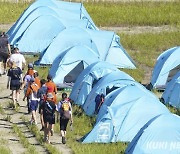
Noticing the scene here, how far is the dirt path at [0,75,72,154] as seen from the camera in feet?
70.1

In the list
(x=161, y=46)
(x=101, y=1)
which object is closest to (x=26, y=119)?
(x=161, y=46)

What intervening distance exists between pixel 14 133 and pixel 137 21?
22425mm

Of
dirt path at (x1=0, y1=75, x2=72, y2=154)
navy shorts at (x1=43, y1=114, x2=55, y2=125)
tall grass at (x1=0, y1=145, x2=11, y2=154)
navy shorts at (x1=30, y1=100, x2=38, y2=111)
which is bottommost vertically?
dirt path at (x1=0, y1=75, x2=72, y2=154)

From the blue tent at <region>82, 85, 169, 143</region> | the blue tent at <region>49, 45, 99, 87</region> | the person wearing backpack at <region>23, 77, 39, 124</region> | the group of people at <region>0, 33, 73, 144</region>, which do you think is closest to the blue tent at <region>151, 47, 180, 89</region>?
the blue tent at <region>49, 45, 99, 87</region>

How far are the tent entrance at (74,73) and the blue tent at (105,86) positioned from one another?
12.2ft

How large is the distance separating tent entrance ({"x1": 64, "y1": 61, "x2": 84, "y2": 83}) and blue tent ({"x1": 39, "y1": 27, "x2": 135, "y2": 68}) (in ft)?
9.22

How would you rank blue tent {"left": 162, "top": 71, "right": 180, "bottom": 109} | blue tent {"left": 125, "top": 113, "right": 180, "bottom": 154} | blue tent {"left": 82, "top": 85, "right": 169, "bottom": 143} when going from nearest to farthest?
blue tent {"left": 125, "top": 113, "right": 180, "bottom": 154}, blue tent {"left": 82, "top": 85, "right": 169, "bottom": 143}, blue tent {"left": 162, "top": 71, "right": 180, "bottom": 109}

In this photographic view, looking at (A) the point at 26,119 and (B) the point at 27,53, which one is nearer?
(A) the point at 26,119

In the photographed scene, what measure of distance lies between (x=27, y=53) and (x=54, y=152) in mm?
14159

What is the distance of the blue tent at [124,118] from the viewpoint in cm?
2197

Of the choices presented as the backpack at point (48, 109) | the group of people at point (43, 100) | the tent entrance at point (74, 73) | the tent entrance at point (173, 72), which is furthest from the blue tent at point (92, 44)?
the backpack at point (48, 109)

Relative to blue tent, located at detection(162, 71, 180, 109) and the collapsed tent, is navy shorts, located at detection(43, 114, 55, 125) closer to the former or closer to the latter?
blue tent, located at detection(162, 71, 180, 109)

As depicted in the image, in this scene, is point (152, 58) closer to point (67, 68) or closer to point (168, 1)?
point (67, 68)

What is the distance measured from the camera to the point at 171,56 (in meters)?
29.2
